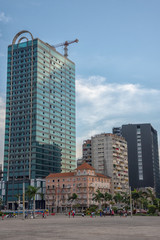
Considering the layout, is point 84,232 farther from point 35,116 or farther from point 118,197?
point 35,116

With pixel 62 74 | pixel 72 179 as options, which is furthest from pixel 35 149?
pixel 62 74

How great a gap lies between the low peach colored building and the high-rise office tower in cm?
1523

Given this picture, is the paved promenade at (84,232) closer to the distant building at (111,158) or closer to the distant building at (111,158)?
the distant building at (111,158)

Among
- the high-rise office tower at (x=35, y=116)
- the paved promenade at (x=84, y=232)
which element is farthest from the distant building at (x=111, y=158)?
the paved promenade at (x=84, y=232)

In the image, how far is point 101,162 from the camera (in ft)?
600

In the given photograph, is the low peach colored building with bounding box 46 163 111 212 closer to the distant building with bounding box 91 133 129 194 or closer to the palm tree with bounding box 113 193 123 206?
the palm tree with bounding box 113 193 123 206

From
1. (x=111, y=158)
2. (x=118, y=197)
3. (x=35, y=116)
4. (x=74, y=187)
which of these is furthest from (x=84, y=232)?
(x=111, y=158)

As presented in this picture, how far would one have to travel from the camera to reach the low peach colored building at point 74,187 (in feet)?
463

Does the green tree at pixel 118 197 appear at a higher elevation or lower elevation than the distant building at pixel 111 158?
lower

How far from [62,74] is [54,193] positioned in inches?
3124

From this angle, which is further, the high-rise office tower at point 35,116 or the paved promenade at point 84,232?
the high-rise office tower at point 35,116

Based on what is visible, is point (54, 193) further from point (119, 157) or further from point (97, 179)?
point (119, 157)

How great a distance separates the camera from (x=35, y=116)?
16800 cm

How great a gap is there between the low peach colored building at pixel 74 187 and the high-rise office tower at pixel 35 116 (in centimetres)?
1523
